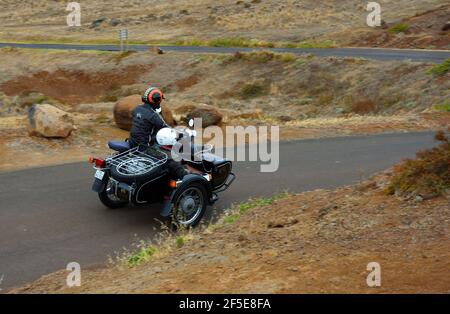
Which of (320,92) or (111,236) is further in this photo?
(320,92)

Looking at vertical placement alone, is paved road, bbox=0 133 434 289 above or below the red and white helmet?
below

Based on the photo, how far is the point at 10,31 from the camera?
71.7 metres

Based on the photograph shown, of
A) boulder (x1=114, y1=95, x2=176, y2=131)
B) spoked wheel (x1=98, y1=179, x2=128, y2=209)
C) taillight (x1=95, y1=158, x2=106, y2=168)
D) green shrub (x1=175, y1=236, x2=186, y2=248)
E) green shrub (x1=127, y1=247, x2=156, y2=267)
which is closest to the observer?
green shrub (x1=127, y1=247, x2=156, y2=267)

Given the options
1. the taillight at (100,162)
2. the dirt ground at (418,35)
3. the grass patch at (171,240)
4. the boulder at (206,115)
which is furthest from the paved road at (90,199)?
the dirt ground at (418,35)

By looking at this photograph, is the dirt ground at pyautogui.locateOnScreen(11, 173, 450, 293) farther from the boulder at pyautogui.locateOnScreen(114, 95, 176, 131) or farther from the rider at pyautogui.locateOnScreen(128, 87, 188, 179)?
the boulder at pyautogui.locateOnScreen(114, 95, 176, 131)

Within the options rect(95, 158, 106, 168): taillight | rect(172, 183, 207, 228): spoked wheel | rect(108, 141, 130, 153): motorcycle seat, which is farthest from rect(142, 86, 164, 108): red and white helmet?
rect(172, 183, 207, 228): spoked wheel

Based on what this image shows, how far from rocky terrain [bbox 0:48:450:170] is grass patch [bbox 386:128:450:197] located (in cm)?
813

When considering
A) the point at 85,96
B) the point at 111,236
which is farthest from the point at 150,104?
the point at 85,96

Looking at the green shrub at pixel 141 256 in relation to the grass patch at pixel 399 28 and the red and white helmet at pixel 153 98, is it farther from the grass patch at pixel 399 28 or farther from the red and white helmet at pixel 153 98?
the grass patch at pixel 399 28

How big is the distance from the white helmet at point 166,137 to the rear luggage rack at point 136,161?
0.19 metres

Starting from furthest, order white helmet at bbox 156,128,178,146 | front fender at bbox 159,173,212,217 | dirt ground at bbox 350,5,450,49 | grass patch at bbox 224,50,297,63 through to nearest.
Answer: dirt ground at bbox 350,5,450,49 → grass patch at bbox 224,50,297,63 → white helmet at bbox 156,128,178,146 → front fender at bbox 159,173,212,217

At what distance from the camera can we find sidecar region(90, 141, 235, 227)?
9.25m
